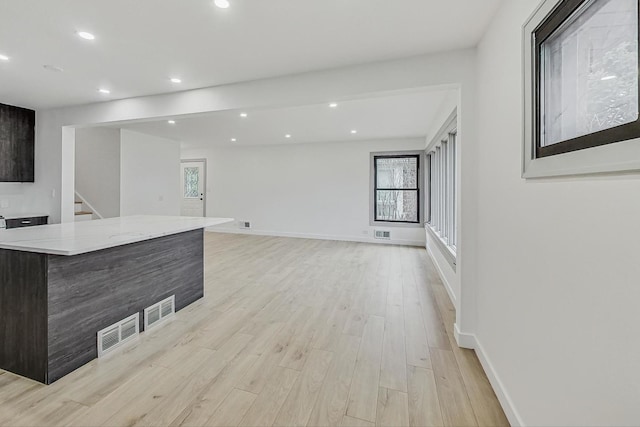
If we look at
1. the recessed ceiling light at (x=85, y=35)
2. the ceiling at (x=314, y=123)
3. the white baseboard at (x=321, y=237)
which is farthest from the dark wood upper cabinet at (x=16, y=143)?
the white baseboard at (x=321, y=237)

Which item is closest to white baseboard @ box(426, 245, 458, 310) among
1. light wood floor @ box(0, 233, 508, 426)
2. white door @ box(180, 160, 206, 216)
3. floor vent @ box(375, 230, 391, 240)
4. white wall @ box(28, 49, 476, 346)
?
light wood floor @ box(0, 233, 508, 426)

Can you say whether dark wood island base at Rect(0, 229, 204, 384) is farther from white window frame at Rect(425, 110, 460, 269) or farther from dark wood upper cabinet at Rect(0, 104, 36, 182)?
dark wood upper cabinet at Rect(0, 104, 36, 182)

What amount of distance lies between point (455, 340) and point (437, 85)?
7.22 feet

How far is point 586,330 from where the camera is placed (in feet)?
3.34

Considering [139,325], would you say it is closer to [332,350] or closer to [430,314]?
[332,350]

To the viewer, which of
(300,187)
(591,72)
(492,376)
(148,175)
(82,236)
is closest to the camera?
(591,72)

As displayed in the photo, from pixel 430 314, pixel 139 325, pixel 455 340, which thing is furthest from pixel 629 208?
pixel 139 325

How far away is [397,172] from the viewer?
707 centimetres

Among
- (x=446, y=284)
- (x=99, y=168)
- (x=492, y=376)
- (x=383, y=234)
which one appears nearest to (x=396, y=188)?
(x=383, y=234)

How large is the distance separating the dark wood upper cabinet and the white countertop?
276cm

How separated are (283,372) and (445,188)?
12.2 ft

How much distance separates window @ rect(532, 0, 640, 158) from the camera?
885 millimetres

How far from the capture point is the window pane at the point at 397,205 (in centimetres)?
696

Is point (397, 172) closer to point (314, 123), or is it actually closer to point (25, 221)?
point (314, 123)
